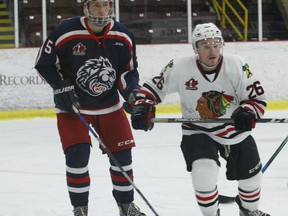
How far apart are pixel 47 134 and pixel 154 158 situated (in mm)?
1607

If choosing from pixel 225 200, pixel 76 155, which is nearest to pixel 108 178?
pixel 225 200

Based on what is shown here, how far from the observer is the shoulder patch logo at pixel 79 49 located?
3086mm

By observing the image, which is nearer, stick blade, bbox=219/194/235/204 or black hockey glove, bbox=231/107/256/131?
black hockey glove, bbox=231/107/256/131

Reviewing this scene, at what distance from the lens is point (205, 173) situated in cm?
278

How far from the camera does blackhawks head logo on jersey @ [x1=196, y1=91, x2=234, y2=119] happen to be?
2861mm

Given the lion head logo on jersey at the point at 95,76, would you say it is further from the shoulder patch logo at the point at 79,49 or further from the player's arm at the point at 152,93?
the player's arm at the point at 152,93

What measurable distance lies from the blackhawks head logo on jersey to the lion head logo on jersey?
0.43 metres

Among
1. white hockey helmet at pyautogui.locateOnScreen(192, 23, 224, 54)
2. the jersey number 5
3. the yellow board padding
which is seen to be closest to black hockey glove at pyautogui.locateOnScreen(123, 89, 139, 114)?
white hockey helmet at pyautogui.locateOnScreen(192, 23, 224, 54)

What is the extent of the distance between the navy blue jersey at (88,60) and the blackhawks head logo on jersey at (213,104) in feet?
1.12

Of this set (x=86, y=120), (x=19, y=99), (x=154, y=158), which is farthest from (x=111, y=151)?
(x=19, y=99)

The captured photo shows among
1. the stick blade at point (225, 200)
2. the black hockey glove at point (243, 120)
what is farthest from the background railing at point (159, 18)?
the black hockey glove at point (243, 120)

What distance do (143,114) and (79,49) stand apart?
0.44 metres

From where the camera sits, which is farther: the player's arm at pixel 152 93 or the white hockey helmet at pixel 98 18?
the white hockey helmet at pixel 98 18

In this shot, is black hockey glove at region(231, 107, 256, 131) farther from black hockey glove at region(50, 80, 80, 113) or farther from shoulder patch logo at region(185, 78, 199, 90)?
black hockey glove at region(50, 80, 80, 113)
